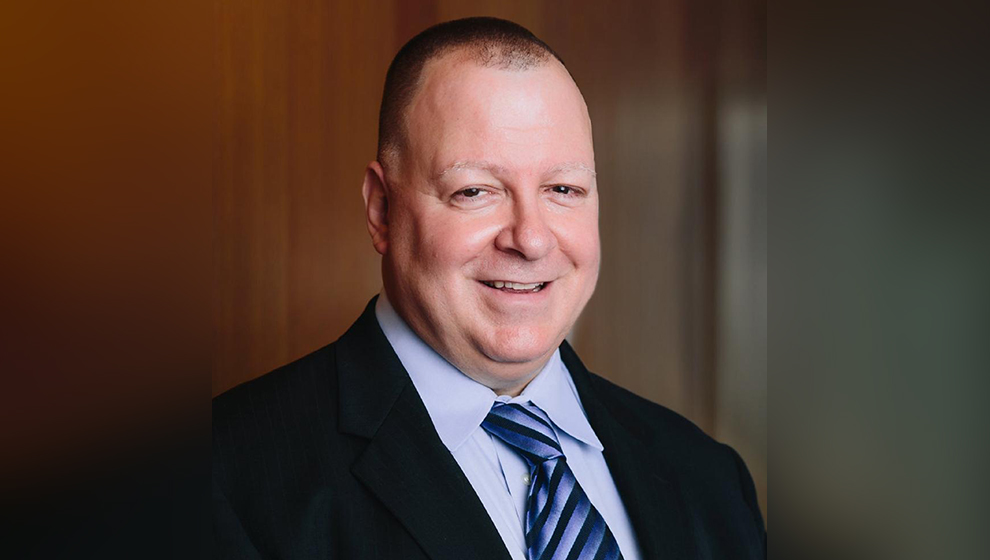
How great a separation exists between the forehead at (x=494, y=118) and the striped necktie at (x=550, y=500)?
→ 360mm

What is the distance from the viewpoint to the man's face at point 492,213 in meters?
1.31

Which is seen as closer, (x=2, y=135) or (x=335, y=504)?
(x=2, y=135)

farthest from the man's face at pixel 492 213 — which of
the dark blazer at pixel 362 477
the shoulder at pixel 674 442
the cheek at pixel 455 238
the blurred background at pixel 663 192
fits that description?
the blurred background at pixel 663 192

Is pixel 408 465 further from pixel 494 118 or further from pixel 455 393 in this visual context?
pixel 494 118

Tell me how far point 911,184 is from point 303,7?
2.28 m

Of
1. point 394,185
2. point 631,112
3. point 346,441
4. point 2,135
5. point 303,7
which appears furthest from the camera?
point 631,112

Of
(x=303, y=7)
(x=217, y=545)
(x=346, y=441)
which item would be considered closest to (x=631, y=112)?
(x=303, y=7)

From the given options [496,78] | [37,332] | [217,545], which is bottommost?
[217,545]

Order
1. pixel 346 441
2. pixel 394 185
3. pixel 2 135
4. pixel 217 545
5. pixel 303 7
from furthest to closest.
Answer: pixel 303 7 → pixel 394 185 → pixel 346 441 → pixel 217 545 → pixel 2 135

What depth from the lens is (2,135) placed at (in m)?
0.28

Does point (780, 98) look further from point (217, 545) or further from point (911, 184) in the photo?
point (217, 545)

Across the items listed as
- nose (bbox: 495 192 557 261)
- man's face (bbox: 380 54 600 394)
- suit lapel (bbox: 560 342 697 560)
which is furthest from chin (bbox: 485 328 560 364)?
suit lapel (bbox: 560 342 697 560)

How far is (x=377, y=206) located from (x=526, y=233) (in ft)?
0.92

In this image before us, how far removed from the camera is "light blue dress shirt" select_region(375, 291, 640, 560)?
132 centimetres
